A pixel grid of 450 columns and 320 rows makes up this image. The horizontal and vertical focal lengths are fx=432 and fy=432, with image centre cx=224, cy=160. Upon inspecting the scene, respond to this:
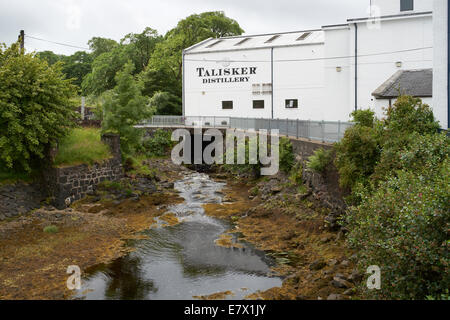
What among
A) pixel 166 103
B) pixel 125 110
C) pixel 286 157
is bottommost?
pixel 286 157

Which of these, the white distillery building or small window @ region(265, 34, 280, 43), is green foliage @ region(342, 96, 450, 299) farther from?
→ small window @ region(265, 34, 280, 43)

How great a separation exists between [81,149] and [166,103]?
22.6 m

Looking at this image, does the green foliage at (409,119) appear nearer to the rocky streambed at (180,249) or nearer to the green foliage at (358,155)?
the green foliage at (358,155)

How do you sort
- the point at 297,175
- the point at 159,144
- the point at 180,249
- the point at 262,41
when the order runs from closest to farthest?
the point at 180,249
the point at 297,175
the point at 159,144
the point at 262,41

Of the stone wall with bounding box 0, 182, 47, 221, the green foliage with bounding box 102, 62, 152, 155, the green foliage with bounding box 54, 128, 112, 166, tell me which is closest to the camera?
the stone wall with bounding box 0, 182, 47, 221

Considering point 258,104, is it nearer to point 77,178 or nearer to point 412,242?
point 77,178

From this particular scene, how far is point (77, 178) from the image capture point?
2272 cm

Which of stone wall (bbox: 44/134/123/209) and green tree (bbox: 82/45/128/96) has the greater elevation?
green tree (bbox: 82/45/128/96)

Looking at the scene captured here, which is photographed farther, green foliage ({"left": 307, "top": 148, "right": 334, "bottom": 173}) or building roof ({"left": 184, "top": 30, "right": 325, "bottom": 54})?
building roof ({"left": 184, "top": 30, "right": 325, "bottom": 54})

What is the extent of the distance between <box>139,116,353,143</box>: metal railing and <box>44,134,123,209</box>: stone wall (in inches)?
394

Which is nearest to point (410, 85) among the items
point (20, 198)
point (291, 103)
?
point (291, 103)

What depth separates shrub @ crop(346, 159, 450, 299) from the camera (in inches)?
307

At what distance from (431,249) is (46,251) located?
41.4 ft

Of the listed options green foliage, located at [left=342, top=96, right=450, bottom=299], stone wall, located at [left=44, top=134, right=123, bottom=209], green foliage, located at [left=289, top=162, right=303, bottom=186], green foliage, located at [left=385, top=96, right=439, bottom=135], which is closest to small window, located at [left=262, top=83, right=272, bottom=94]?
stone wall, located at [left=44, top=134, right=123, bottom=209]
